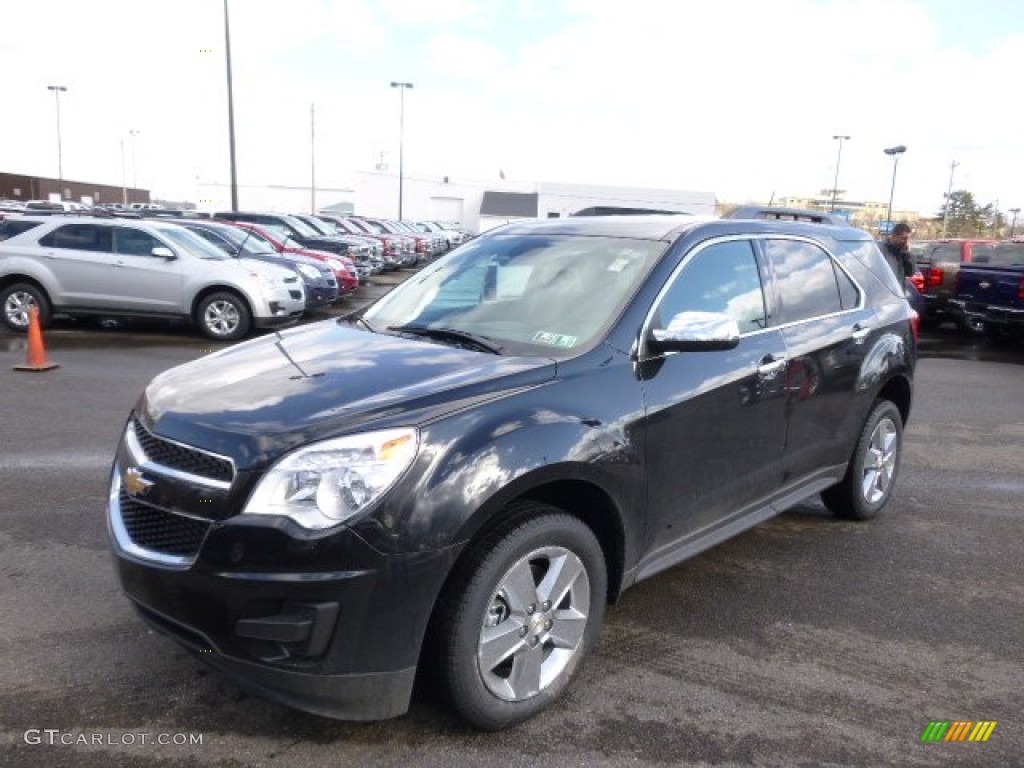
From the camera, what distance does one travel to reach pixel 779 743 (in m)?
2.96

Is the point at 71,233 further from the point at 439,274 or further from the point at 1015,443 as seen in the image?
the point at 1015,443

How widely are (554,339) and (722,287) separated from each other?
Result: 1.01 metres

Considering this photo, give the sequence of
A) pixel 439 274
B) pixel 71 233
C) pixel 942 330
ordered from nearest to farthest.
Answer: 1. pixel 439 274
2. pixel 71 233
3. pixel 942 330

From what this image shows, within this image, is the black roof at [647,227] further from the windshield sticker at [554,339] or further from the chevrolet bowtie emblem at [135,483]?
the chevrolet bowtie emblem at [135,483]

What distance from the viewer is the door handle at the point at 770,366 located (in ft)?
12.8

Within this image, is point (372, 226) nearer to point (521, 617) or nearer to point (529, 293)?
point (529, 293)

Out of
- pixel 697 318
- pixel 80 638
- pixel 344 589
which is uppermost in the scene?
pixel 697 318

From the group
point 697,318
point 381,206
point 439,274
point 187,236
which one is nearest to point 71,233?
point 187,236

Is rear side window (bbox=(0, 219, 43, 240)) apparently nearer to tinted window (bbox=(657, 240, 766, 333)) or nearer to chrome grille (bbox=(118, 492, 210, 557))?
chrome grille (bbox=(118, 492, 210, 557))

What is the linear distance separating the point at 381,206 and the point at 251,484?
77990mm

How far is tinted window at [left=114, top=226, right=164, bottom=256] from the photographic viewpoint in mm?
12242

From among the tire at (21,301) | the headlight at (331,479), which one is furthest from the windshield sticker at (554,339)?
the tire at (21,301)

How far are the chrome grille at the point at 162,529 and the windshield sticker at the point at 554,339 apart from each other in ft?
4.90

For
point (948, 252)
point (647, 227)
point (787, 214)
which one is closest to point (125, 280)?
point (787, 214)
